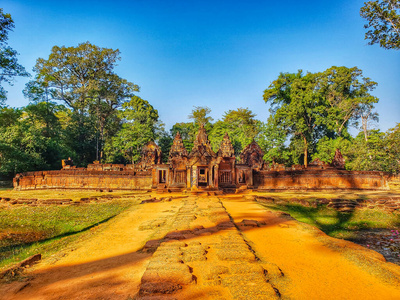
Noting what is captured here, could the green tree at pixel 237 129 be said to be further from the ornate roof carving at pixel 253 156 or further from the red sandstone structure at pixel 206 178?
the red sandstone structure at pixel 206 178

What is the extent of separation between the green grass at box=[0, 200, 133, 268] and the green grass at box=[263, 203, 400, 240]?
722 cm

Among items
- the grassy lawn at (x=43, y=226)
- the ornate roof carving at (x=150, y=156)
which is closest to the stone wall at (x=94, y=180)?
the ornate roof carving at (x=150, y=156)

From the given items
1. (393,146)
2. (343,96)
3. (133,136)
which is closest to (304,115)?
(343,96)

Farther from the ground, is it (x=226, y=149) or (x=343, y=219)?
(x=226, y=149)

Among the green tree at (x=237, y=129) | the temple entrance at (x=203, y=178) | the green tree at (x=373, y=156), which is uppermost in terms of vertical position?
the green tree at (x=237, y=129)

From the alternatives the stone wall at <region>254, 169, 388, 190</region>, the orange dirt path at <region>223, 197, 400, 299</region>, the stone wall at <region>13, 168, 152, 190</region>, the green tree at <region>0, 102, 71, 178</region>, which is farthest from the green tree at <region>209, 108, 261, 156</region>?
the orange dirt path at <region>223, 197, 400, 299</region>

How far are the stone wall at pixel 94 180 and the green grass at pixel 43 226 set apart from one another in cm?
718

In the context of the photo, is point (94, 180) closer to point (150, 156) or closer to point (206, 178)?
point (150, 156)

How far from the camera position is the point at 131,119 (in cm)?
3178

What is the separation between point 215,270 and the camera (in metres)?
2.92

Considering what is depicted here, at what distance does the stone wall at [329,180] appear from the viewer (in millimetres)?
16875

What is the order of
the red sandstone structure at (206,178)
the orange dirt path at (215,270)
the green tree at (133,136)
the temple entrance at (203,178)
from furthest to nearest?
the green tree at (133,136)
the temple entrance at (203,178)
the red sandstone structure at (206,178)
the orange dirt path at (215,270)

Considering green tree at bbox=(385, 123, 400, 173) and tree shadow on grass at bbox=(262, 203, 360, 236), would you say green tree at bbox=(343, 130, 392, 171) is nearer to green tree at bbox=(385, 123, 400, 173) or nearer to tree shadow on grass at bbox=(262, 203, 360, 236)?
green tree at bbox=(385, 123, 400, 173)

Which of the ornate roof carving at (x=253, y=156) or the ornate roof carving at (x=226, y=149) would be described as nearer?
the ornate roof carving at (x=226, y=149)
